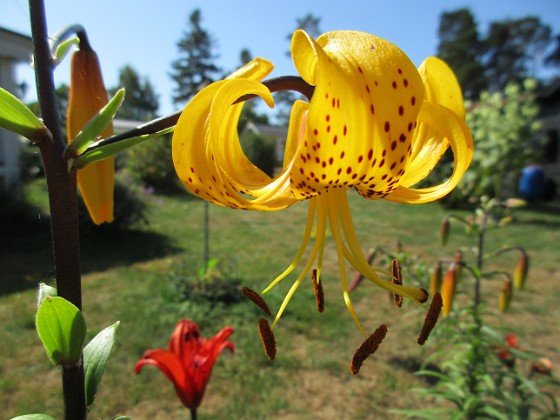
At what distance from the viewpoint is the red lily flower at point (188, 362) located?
1.03 m

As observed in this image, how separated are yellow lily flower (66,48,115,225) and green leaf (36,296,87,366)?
157mm

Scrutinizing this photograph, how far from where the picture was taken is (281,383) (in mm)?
2299

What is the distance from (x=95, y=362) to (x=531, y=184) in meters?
11.1

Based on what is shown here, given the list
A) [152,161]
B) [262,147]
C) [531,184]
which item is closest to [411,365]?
[152,161]

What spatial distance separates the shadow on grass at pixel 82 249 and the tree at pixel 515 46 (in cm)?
2489

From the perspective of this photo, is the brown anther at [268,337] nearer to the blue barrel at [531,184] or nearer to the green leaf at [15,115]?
the green leaf at [15,115]

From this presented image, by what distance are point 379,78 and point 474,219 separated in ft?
5.78

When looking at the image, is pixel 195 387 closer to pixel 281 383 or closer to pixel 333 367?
pixel 281 383

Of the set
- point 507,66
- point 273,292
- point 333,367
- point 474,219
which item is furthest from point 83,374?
point 507,66

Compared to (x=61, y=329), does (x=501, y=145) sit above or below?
above

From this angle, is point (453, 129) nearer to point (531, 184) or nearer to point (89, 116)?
point (89, 116)

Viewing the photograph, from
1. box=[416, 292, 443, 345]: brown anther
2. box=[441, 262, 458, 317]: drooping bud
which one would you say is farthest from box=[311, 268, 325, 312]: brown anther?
box=[441, 262, 458, 317]: drooping bud

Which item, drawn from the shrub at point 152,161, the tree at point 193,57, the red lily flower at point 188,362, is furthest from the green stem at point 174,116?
the tree at point 193,57

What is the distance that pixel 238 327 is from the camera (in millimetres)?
2867
